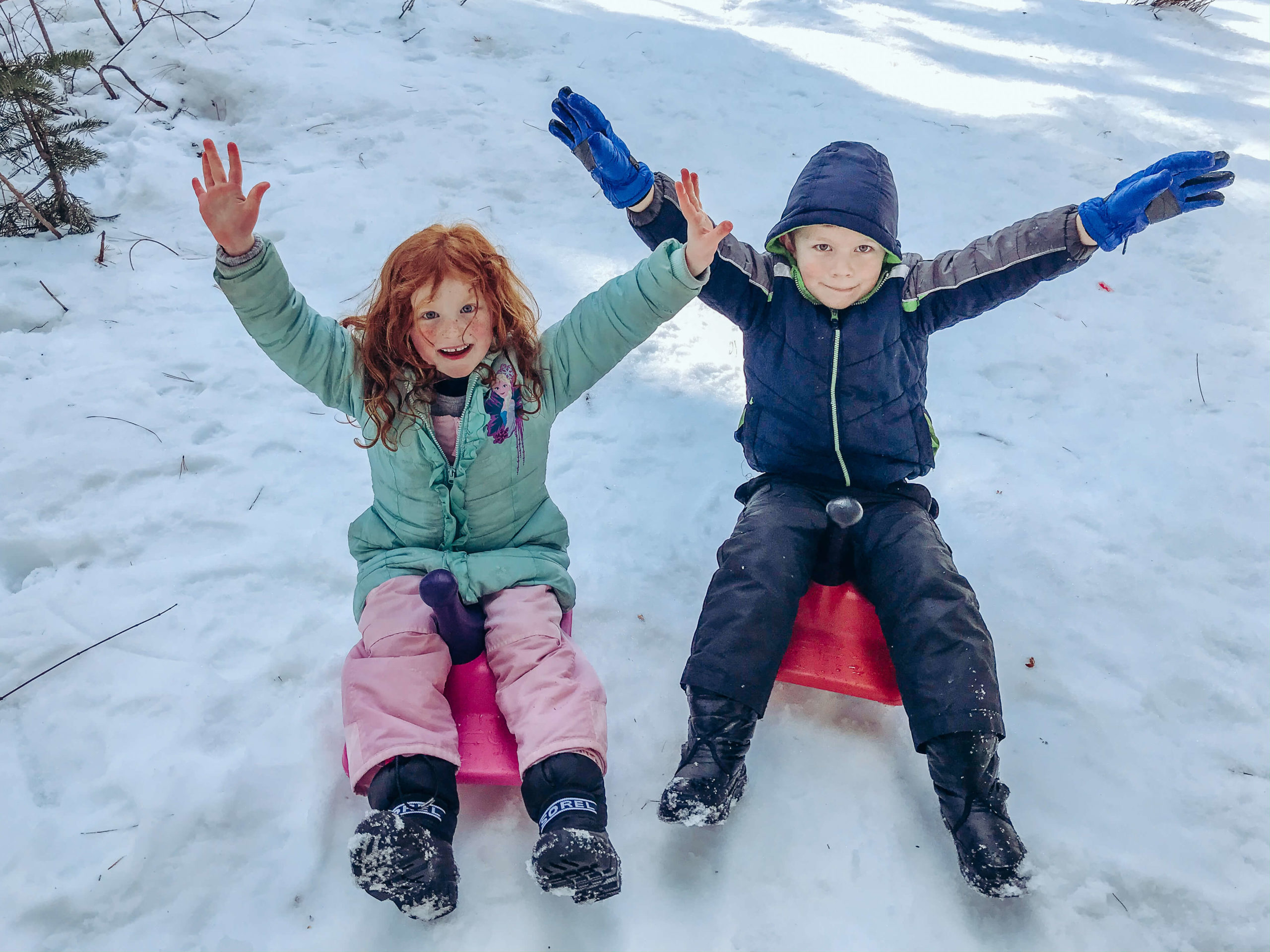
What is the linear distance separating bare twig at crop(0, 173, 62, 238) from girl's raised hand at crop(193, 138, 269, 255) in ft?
5.91

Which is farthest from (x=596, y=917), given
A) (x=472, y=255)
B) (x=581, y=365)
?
(x=472, y=255)

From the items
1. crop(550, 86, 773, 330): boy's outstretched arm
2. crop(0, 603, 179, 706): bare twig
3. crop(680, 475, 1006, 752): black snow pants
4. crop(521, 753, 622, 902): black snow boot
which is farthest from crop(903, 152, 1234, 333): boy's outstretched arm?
crop(0, 603, 179, 706): bare twig

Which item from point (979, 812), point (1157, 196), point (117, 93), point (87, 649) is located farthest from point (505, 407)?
point (117, 93)

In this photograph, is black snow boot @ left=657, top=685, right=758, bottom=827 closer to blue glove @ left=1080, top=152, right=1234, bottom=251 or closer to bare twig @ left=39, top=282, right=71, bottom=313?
blue glove @ left=1080, top=152, right=1234, bottom=251

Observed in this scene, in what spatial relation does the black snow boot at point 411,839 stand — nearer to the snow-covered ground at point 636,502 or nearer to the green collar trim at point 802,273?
the snow-covered ground at point 636,502

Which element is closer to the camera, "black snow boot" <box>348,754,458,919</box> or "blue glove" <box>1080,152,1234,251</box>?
"black snow boot" <box>348,754,458,919</box>

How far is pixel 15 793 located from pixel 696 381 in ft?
7.07

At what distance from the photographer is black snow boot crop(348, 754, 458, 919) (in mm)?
1545

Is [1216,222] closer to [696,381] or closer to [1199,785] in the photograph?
[696,381]

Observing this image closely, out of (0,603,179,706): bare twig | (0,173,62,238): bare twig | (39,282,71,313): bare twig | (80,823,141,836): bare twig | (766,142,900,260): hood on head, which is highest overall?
(766,142,900,260): hood on head

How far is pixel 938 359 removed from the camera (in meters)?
3.12

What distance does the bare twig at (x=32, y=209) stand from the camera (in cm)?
299

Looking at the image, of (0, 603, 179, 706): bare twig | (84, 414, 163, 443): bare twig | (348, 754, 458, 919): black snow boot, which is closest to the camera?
(348, 754, 458, 919): black snow boot

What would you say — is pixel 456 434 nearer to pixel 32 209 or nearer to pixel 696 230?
pixel 696 230
